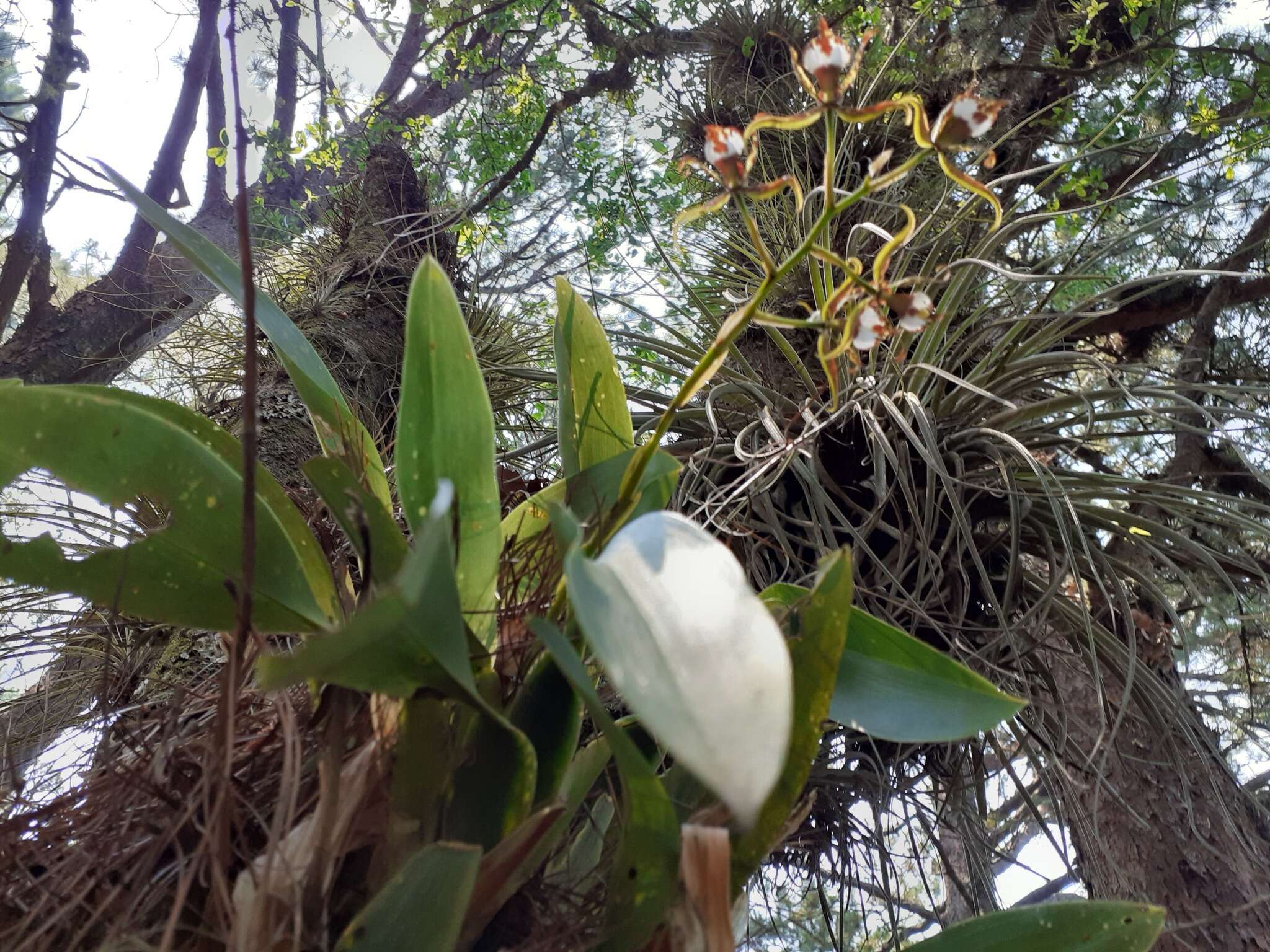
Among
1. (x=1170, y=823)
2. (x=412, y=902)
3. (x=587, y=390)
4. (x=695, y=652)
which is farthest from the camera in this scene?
(x=1170, y=823)

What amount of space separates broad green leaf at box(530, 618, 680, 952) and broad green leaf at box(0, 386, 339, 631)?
0.42ft

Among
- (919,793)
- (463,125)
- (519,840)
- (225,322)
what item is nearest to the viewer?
(519,840)

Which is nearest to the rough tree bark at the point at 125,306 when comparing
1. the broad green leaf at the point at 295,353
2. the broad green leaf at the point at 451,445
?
the broad green leaf at the point at 295,353

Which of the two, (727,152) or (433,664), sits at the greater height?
(727,152)

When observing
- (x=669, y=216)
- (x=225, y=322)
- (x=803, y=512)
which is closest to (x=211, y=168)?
(x=225, y=322)

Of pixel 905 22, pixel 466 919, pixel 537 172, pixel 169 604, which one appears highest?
pixel 537 172

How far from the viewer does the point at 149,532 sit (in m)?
0.35

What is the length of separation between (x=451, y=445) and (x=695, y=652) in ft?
0.80

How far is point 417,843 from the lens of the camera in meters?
0.35

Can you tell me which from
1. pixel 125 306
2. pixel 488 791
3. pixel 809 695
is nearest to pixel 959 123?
pixel 809 695

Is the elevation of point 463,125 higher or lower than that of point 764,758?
higher

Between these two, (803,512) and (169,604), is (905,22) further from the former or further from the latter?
(169,604)

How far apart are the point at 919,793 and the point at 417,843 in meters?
0.56

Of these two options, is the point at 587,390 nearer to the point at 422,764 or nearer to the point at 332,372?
the point at 422,764
